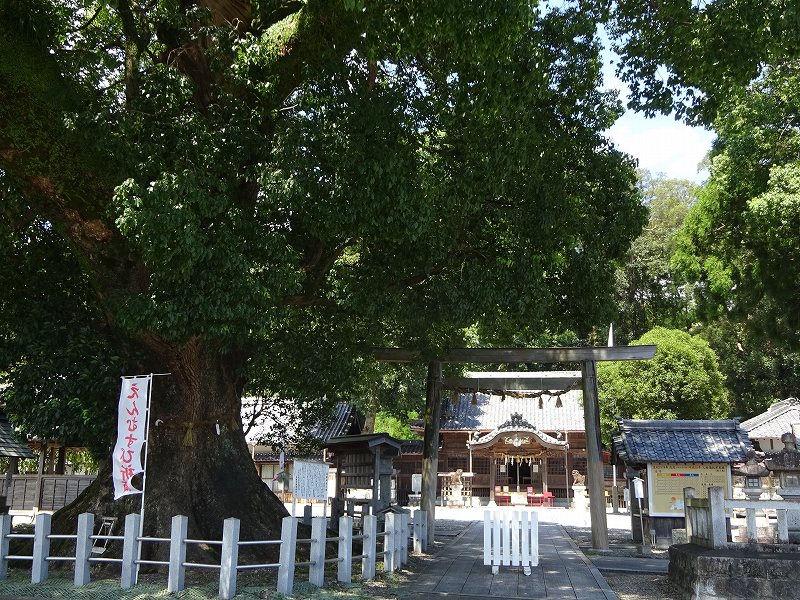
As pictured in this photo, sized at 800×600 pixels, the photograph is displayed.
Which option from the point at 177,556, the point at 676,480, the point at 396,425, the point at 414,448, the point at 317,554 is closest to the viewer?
the point at 177,556

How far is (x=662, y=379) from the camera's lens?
29.1 meters

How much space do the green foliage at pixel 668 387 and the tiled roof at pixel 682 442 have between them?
44.4 feet

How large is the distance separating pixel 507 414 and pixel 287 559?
2831cm

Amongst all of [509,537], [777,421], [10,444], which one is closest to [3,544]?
[10,444]

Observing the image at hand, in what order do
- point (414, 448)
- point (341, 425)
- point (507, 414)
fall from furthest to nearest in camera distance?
point (507, 414) → point (414, 448) → point (341, 425)

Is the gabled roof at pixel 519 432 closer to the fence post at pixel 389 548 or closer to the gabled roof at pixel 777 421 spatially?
the gabled roof at pixel 777 421

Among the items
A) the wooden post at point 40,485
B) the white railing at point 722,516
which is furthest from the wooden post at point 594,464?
the wooden post at point 40,485

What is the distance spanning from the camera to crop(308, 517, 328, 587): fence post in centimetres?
904

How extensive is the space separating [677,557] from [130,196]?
909 centimetres

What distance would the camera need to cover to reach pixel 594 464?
15305 millimetres

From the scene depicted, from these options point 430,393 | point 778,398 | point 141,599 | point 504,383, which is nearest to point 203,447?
point 141,599

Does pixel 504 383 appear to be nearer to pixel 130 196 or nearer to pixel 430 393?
pixel 430 393

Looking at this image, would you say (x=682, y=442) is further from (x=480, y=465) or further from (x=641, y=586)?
(x=480, y=465)

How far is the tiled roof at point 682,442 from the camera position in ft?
49.1
